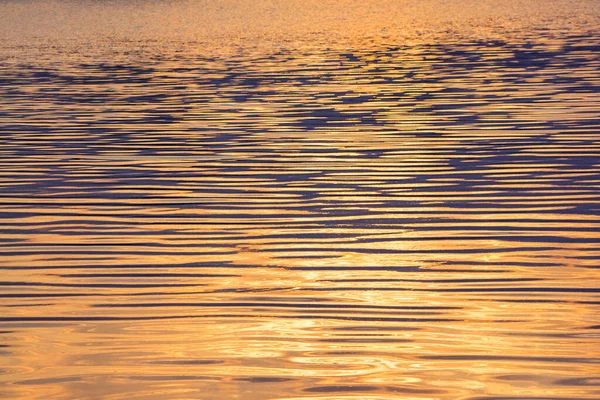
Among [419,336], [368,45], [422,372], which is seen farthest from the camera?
[368,45]

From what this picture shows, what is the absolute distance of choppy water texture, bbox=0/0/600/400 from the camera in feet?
15.5

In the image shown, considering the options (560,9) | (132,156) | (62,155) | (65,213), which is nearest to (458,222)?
(65,213)

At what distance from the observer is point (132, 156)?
10.7m

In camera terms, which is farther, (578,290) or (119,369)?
(578,290)

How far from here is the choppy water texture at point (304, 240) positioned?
4.73 meters

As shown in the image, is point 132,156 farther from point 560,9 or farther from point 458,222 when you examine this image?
point 560,9

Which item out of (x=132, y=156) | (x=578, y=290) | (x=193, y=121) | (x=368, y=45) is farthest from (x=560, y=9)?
(x=578, y=290)

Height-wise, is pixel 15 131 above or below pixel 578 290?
below

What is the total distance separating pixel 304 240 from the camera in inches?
276

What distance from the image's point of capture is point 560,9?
44250 mm

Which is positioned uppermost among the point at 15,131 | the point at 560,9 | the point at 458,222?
the point at 458,222

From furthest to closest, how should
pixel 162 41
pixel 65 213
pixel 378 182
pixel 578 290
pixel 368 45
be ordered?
pixel 162 41
pixel 368 45
pixel 378 182
pixel 65 213
pixel 578 290

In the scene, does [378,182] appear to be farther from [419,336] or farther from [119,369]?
[119,369]

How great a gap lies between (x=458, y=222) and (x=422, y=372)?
2.85 metres
